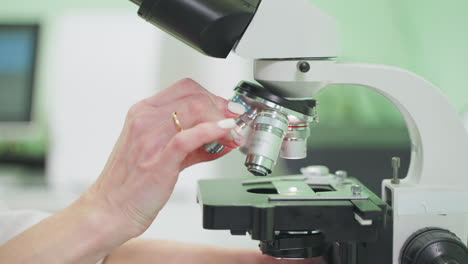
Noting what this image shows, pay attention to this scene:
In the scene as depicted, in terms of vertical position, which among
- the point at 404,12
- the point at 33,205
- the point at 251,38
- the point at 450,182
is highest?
the point at 404,12

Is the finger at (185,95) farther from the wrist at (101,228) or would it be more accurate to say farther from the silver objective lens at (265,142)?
the wrist at (101,228)

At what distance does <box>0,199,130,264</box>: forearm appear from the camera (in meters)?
1.09

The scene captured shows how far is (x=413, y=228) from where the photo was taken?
1118 millimetres

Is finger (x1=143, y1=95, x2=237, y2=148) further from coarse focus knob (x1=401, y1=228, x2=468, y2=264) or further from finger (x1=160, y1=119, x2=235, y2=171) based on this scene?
coarse focus knob (x1=401, y1=228, x2=468, y2=264)

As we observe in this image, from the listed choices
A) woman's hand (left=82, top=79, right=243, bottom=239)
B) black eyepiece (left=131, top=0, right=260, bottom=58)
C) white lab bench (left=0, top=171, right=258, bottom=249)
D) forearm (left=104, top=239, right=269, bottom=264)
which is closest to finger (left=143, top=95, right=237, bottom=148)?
woman's hand (left=82, top=79, right=243, bottom=239)

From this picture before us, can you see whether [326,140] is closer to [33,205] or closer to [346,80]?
[346,80]

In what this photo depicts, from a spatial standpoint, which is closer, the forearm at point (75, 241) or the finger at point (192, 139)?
the finger at point (192, 139)

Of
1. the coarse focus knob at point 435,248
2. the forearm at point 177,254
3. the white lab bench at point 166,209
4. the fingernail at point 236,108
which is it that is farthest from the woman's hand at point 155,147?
the white lab bench at point 166,209

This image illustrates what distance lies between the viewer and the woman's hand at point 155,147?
97cm

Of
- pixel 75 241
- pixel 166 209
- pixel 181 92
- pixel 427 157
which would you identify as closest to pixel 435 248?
pixel 427 157

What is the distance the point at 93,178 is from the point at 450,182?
4.02 feet

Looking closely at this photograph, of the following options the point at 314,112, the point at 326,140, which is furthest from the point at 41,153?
the point at 314,112

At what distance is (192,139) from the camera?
95 centimetres

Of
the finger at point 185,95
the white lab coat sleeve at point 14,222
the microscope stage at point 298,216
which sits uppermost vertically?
the finger at point 185,95
